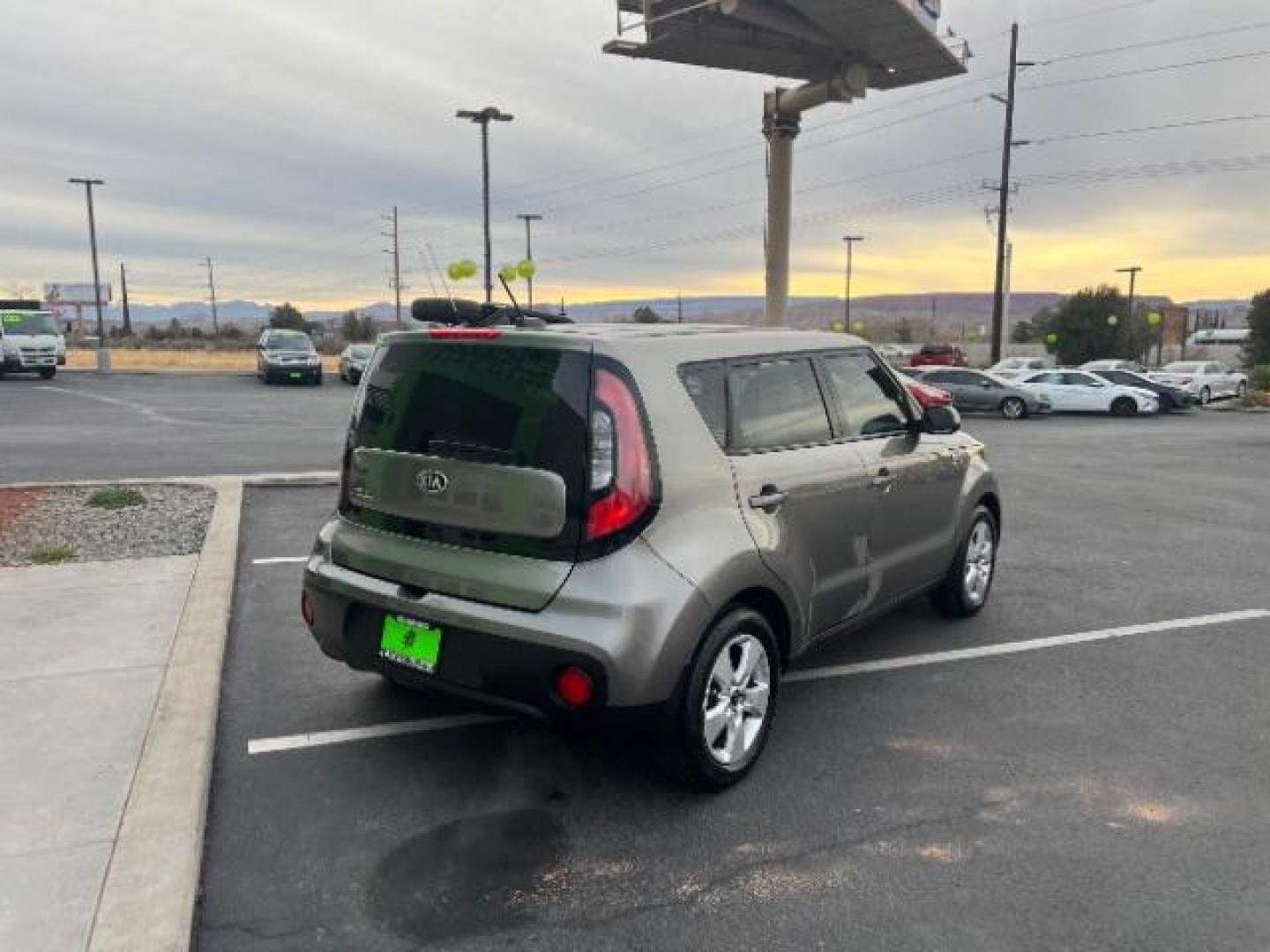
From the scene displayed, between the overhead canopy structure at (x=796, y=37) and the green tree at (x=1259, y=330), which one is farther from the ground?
the overhead canopy structure at (x=796, y=37)

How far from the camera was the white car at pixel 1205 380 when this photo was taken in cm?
3088

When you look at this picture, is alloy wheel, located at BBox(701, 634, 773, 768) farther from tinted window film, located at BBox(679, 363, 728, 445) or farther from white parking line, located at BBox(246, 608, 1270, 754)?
white parking line, located at BBox(246, 608, 1270, 754)

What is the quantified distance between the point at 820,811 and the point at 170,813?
7.45 feet

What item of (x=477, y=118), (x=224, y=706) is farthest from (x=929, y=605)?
(x=477, y=118)

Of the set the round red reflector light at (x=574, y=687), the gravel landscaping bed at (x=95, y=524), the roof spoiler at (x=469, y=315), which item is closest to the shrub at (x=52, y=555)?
the gravel landscaping bed at (x=95, y=524)

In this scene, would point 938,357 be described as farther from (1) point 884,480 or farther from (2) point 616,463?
(2) point 616,463

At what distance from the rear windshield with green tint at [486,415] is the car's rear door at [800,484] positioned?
0.72 meters

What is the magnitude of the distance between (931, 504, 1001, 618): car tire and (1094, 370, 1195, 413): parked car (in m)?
24.1

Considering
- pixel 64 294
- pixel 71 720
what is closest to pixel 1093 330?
pixel 71 720

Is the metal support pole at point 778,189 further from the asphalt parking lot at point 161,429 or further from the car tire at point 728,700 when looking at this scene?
the car tire at point 728,700

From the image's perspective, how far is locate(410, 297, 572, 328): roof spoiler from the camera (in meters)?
4.05

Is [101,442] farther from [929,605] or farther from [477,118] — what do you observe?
[477,118]

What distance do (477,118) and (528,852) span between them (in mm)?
35805

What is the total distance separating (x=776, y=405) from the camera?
13.5 feet
